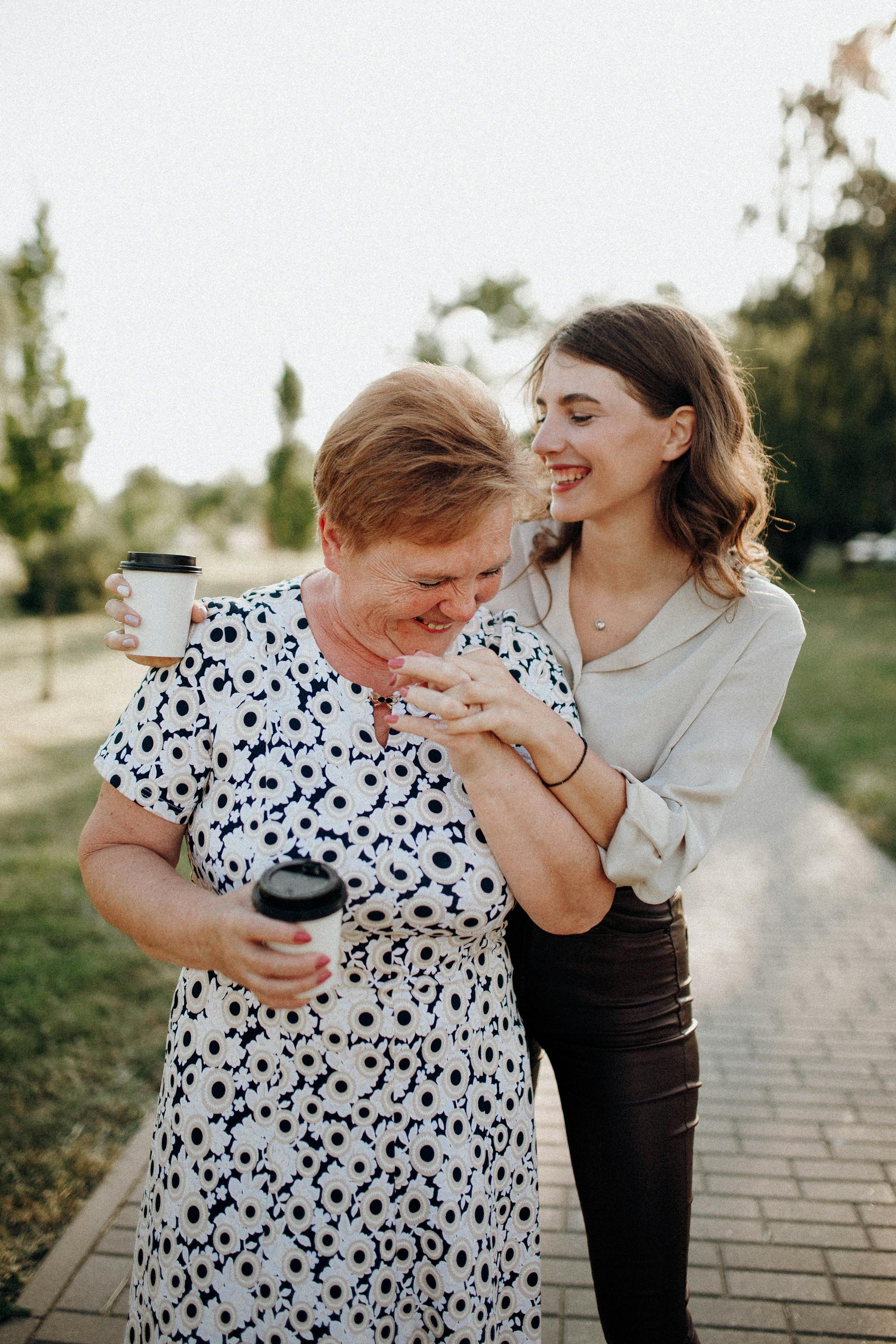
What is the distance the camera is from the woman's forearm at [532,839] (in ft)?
5.32

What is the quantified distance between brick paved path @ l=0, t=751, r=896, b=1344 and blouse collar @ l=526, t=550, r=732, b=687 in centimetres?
125

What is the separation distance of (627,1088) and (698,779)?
692 millimetres

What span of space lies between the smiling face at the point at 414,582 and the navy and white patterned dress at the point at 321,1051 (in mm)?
122

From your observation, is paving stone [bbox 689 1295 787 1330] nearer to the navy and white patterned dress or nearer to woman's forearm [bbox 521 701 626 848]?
the navy and white patterned dress

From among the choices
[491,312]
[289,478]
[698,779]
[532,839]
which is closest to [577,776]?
[532,839]

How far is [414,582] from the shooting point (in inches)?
65.0

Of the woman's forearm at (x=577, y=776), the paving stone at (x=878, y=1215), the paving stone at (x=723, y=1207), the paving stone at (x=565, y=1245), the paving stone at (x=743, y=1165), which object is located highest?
the woman's forearm at (x=577, y=776)

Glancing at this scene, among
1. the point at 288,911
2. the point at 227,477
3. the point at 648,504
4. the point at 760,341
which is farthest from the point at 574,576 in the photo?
the point at 227,477

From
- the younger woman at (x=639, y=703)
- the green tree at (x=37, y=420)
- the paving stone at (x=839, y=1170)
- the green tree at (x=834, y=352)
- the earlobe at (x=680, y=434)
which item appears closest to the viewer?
the younger woman at (x=639, y=703)

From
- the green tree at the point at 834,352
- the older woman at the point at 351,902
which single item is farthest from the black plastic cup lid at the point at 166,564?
the green tree at the point at 834,352

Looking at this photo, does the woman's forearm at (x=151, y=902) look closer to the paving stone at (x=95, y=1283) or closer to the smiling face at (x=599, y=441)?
the smiling face at (x=599, y=441)

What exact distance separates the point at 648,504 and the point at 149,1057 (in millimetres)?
3162

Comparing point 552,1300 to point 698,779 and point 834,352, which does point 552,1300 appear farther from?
point 834,352

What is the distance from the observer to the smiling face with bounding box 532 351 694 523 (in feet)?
7.34
